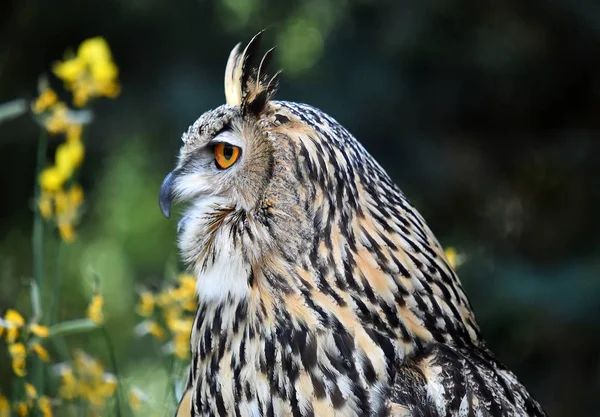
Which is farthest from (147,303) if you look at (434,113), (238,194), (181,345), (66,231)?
(434,113)

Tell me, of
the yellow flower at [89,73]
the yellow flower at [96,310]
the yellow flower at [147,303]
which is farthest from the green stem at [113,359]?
the yellow flower at [89,73]

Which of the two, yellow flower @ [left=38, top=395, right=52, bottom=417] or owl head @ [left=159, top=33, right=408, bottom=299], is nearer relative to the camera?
owl head @ [left=159, top=33, right=408, bottom=299]

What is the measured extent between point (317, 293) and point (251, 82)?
512 millimetres

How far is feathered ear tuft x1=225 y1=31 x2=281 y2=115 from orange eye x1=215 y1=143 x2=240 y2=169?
88mm

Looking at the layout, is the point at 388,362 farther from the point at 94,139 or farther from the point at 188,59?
the point at 94,139

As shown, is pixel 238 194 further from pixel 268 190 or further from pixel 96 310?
pixel 96 310

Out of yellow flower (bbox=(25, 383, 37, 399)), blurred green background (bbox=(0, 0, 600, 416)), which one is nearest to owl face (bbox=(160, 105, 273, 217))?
yellow flower (bbox=(25, 383, 37, 399))

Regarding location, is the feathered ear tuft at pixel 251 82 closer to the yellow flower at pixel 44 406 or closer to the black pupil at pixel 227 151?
the black pupil at pixel 227 151

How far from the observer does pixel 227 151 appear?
1938mm

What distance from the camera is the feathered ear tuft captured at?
189 centimetres

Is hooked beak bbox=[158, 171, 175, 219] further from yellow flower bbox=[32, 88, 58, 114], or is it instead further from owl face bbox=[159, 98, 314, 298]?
yellow flower bbox=[32, 88, 58, 114]

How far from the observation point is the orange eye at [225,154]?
6.28 feet

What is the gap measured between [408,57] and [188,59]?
48.3 inches

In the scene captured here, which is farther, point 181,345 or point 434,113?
point 434,113
